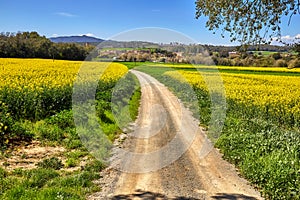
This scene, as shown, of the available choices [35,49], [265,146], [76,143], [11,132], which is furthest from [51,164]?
[35,49]

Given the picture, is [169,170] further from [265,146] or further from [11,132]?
[11,132]

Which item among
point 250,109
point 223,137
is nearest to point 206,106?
point 250,109

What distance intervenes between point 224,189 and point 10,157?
5.92 m

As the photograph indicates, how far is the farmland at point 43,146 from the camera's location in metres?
6.57

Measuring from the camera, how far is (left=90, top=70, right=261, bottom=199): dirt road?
260 inches

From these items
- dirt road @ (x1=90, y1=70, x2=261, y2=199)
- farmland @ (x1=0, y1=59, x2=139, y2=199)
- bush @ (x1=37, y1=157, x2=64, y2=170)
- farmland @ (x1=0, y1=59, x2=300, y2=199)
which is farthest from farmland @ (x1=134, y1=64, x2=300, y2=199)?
bush @ (x1=37, y1=157, x2=64, y2=170)

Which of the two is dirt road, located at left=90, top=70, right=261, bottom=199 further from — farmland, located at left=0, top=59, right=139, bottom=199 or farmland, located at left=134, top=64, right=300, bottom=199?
farmland, located at left=0, top=59, right=139, bottom=199

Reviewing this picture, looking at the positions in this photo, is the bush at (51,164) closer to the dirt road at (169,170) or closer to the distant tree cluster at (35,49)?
the dirt road at (169,170)

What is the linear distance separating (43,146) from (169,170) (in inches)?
174

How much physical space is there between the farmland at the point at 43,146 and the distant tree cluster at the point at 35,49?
5402cm

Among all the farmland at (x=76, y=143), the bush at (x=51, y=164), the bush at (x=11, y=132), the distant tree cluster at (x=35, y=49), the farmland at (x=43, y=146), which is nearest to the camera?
the farmland at (x=43, y=146)

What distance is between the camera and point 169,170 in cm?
800

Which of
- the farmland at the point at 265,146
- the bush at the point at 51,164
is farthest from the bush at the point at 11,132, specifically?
the farmland at the point at 265,146

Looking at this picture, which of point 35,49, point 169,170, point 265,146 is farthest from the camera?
point 35,49
